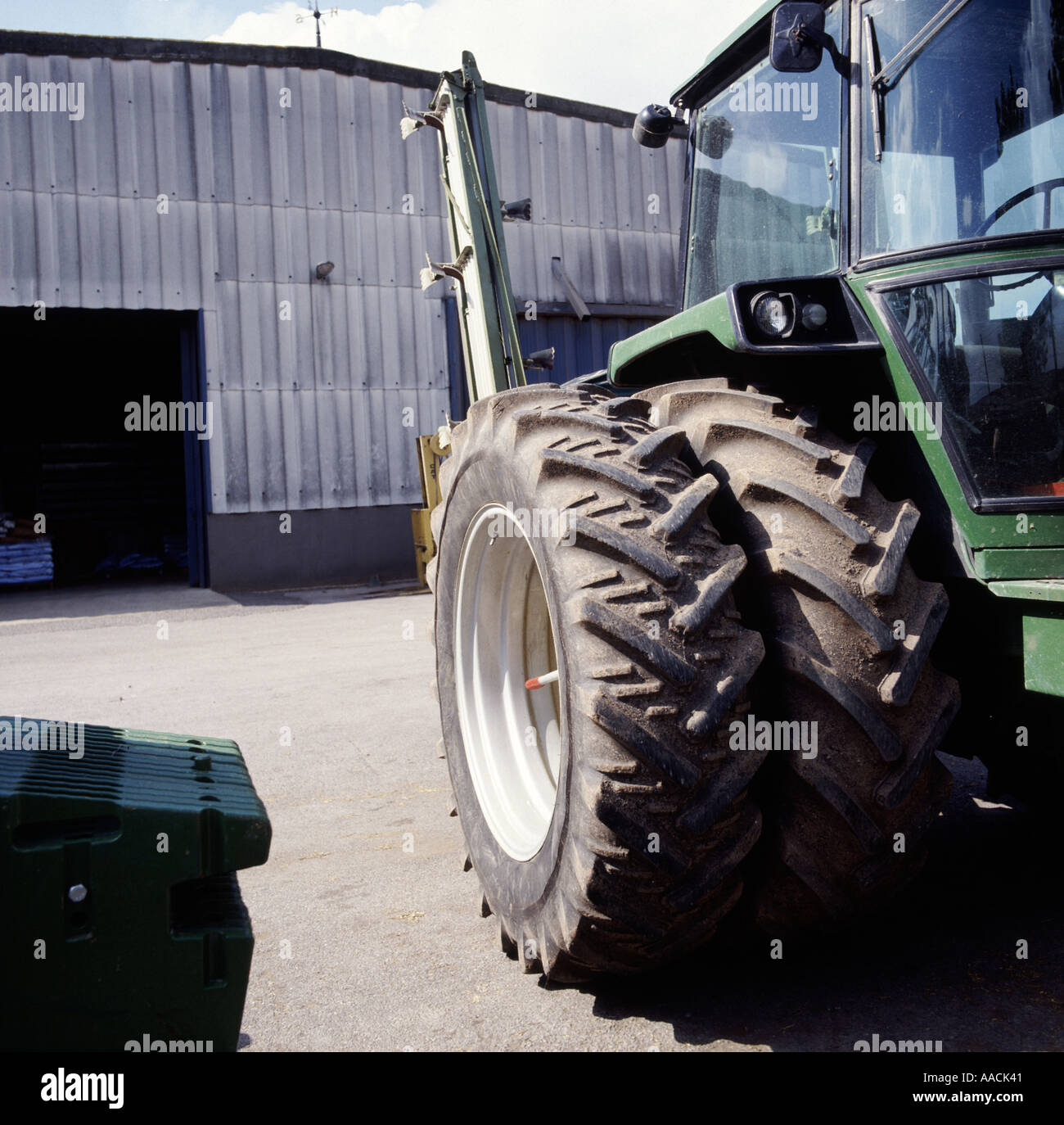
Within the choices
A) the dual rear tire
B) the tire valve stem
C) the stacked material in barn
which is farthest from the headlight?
the stacked material in barn

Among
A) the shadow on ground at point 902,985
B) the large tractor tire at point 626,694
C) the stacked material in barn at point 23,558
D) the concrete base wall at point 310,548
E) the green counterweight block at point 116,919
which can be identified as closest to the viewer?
the green counterweight block at point 116,919

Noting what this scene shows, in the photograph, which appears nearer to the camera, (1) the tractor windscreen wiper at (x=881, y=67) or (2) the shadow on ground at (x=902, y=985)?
(2) the shadow on ground at (x=902, y=985)

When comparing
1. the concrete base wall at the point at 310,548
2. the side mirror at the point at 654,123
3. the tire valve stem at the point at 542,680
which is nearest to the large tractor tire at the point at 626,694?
the tire valve stem at the point at 542,680

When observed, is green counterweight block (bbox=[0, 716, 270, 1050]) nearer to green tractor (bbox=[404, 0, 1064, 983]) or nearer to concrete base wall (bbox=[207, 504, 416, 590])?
green tractor (bbox=[404, 0, 1064, 983])

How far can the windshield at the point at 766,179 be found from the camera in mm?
2715

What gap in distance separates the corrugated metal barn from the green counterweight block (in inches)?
488

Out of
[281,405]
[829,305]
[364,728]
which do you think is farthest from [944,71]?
[281,405]

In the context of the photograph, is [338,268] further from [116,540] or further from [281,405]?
[116,540]

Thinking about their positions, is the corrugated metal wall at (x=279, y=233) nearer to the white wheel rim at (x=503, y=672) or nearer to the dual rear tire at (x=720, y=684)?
the white wheel rim at (x=503, y=672)

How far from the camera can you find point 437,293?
19.3 ft

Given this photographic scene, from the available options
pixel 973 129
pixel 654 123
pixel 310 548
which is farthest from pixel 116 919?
pixel 310 548

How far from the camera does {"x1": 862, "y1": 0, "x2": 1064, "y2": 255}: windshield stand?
2316mm

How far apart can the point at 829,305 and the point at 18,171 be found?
1299 cm
